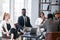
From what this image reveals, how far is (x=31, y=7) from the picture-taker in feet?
25.4

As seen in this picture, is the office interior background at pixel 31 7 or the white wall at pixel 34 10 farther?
the white wall at pixel 34 10

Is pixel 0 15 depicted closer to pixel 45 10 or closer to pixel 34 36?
pixel 45 10

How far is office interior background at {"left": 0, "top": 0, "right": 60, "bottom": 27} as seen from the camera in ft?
24.3

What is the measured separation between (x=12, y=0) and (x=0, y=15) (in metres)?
0.91

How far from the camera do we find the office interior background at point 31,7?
7.41 metres

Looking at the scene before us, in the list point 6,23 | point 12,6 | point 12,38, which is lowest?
point 12,38

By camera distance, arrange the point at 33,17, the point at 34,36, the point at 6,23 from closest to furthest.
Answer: the point at 34,36 < the point at 6,23 < the point at 33,17

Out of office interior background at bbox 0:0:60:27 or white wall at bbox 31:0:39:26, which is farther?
white wall at bbox 31:0:39:26

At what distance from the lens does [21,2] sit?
7727 millimetres

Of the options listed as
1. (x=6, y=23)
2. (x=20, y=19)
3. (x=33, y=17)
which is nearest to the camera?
(x=6, y=23)

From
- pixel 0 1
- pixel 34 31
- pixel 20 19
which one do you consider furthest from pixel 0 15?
pixel 34 31

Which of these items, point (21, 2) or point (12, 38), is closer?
point (12, 38)

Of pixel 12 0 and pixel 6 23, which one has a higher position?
pixel 12 0

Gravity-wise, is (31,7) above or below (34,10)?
above
